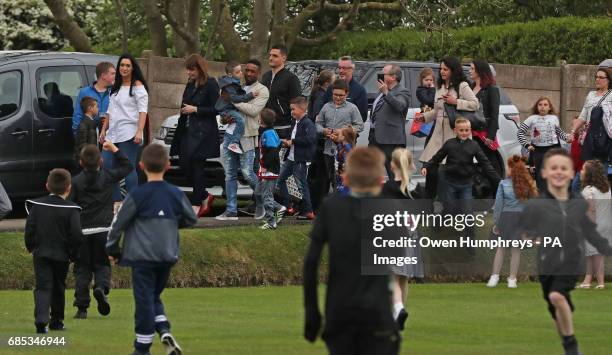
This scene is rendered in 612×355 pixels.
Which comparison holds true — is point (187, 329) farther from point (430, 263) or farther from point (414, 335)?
point (430, 263)

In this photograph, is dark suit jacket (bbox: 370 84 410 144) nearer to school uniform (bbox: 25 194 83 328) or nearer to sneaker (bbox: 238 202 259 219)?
sneaker (bbox: 238 202 259 219)

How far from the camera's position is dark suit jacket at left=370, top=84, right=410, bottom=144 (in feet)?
67.4

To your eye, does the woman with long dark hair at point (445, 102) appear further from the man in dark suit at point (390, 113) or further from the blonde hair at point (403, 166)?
the blonde hair at point (403, 166)

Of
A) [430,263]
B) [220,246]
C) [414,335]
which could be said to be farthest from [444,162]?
[414,335]

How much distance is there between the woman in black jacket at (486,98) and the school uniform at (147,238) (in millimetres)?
8543

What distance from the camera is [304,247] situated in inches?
814

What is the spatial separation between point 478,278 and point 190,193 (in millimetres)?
4648

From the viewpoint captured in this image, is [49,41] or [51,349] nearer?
[51,349]

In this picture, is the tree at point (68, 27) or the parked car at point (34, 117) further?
the tree at point (68, 27)

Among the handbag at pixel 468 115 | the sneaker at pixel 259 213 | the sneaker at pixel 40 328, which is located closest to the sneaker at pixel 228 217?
the sneaker at pixel 259 213

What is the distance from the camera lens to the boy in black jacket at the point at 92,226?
15867mm

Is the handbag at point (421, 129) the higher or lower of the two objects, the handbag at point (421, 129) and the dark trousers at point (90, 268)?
the higher

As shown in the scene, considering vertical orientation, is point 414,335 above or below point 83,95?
below

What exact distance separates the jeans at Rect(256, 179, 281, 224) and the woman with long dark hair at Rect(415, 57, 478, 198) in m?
1.94
